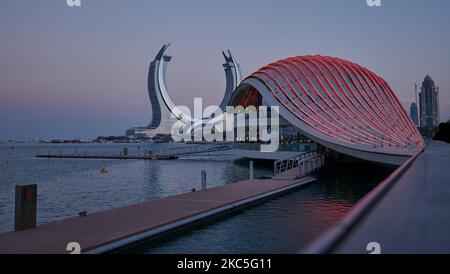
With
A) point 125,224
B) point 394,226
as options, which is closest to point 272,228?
point 125,224

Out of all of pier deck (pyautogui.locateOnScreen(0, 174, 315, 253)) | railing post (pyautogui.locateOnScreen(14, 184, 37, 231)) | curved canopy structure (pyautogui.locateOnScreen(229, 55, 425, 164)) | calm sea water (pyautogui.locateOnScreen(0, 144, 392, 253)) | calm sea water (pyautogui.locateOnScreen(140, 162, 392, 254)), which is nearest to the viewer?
pier deck (pyautogui.locateOnScreen(0, 174, 315, 253))

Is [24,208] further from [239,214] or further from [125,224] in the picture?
[239,214]

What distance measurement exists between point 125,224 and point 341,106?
3185 cm

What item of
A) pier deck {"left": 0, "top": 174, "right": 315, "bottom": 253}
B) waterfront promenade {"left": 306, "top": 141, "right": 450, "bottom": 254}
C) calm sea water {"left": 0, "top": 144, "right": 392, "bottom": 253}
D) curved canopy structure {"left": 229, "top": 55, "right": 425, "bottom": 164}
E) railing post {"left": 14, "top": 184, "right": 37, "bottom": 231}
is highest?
curved canopy structure {"left": 229, "top": 55, "right": 425, "bottom": 164}

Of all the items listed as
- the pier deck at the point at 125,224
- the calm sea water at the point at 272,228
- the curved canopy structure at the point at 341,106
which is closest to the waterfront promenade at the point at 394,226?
the calm sea water at the point at 272,228

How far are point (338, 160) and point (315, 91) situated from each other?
9.67 m

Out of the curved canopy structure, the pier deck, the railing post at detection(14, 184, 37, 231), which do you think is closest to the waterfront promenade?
the pier deck

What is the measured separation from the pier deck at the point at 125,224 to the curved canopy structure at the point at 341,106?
1699cm

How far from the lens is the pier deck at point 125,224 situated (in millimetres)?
10355

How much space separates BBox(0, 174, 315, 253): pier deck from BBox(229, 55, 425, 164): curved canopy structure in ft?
55.7

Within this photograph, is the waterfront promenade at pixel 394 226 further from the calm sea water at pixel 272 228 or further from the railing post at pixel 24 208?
the railing post at pixel 24 208

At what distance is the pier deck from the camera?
34.0ft

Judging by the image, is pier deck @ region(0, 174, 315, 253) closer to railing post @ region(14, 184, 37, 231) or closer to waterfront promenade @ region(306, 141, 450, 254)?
railing post @ region(14, 184, 37, 231)
